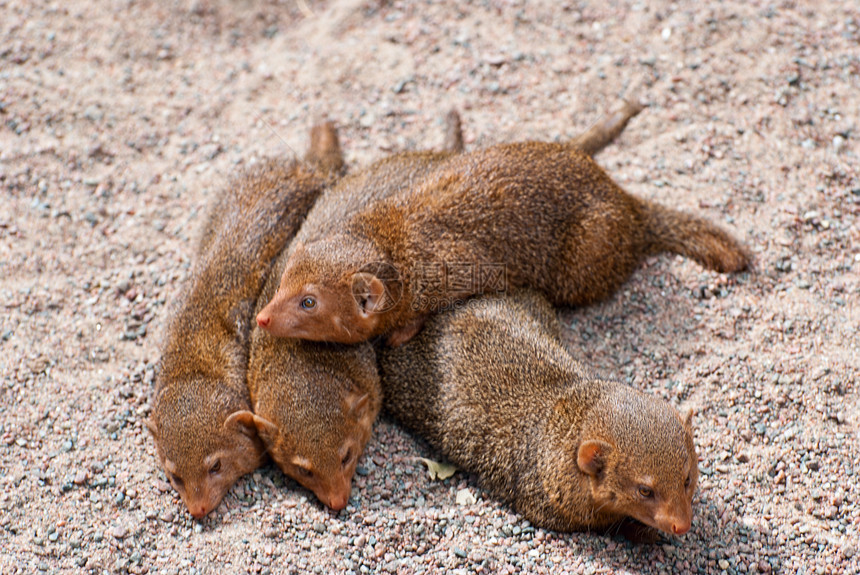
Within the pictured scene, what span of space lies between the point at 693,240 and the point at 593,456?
91.6 inches

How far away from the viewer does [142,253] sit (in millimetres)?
6633

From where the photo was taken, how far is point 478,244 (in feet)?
19.0

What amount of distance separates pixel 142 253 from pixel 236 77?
2348mm

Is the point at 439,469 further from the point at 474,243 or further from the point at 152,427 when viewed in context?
the point at 152,427

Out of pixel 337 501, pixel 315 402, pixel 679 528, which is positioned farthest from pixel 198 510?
pixel 679 528

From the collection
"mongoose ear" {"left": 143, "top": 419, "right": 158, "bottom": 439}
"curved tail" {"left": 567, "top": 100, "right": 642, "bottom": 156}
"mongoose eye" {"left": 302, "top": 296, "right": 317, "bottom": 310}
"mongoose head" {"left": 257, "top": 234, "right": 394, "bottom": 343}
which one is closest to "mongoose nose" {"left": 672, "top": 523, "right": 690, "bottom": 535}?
"mongoose head" {"left": 257, "top": 234, "right": 394, "bottom": 343}

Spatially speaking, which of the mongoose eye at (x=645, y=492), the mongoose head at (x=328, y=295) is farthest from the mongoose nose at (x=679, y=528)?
the mongoose head at (x=328, y=295)

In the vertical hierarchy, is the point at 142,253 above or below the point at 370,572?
above

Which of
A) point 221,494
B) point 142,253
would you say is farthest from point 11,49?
point 221,494

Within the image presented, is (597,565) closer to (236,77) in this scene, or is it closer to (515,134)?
(515,134)

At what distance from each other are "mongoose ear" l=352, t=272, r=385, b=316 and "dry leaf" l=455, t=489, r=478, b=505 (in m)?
1.28

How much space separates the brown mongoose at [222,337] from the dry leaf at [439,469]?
3.49 feet

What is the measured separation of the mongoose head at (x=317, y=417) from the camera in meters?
5.04

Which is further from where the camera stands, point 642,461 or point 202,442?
point 202,442
